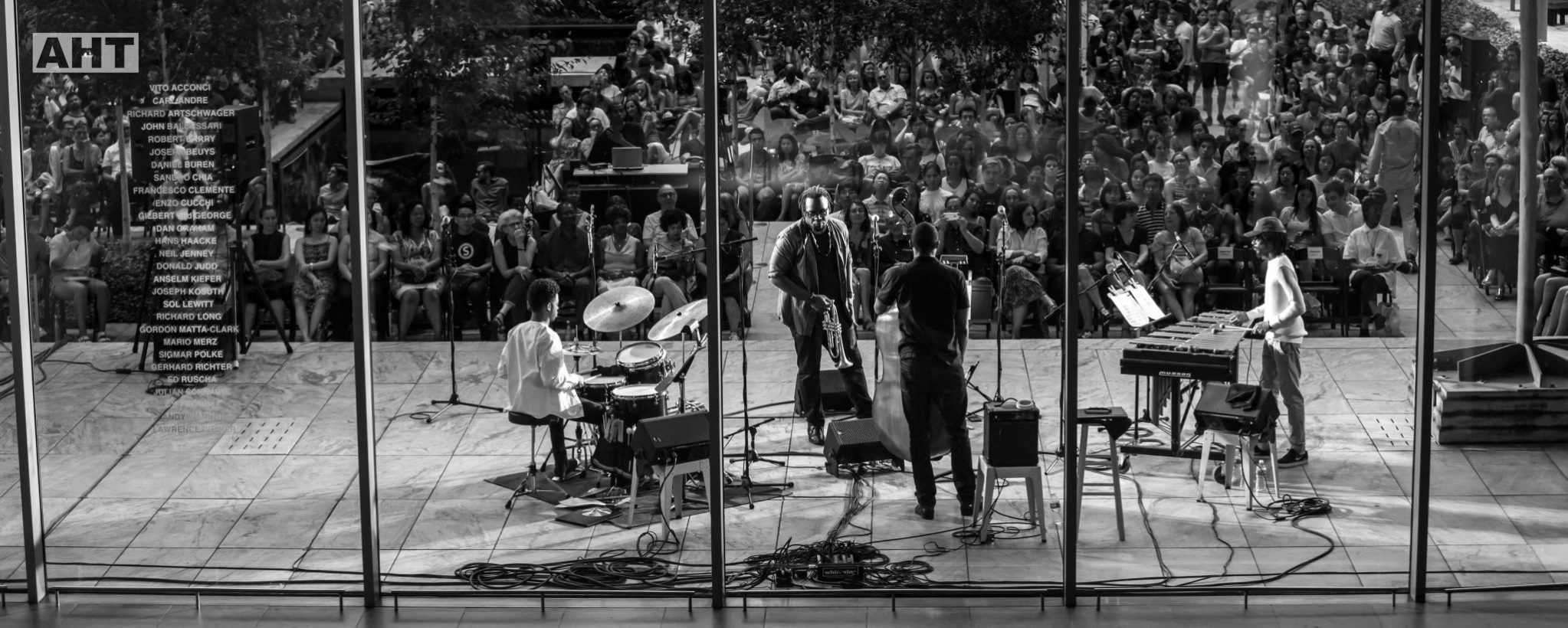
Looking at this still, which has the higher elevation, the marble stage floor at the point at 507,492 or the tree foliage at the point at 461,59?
the tree foliage at the point at 461,59

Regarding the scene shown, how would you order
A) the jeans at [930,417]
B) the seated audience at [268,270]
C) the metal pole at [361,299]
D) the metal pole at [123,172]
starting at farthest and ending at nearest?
1. the seated audience at [268,270]
2. the metal pole at [123,172]
3. the jeans at [930,417]
4. the metal pole at [361,299]

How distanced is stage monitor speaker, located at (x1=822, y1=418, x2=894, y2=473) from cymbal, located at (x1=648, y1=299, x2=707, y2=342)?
2.97ft

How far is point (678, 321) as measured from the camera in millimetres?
9547

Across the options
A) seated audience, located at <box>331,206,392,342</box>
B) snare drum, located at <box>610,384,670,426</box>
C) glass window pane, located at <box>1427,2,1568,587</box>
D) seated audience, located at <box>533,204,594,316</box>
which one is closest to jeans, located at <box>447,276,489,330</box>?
seated audience, located at <box>331,206,392,342</box>

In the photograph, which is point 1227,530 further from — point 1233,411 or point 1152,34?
point 1152,34

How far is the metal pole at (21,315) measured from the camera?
7.94m

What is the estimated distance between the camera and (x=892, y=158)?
40.6ft

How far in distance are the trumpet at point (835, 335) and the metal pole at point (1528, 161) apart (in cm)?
379

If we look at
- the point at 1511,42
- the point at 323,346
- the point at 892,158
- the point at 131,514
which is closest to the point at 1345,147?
the point at 1511,42

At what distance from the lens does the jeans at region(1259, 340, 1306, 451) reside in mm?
9992

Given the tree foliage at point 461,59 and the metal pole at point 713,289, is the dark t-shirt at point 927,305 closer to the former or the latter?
the metal pole at point 713,289

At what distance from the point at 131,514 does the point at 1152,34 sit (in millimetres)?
6688

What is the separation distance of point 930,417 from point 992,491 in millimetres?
598

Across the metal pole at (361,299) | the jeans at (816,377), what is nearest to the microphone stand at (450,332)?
the jeans at (816,377)
